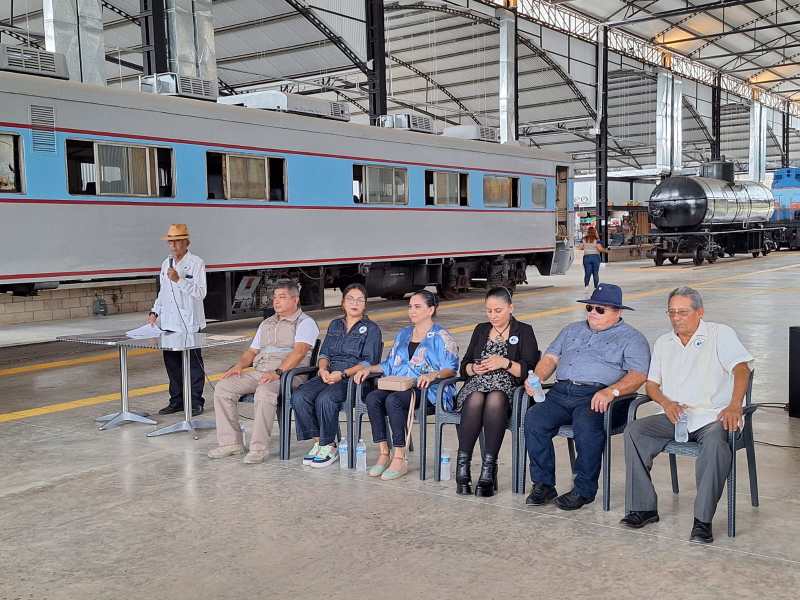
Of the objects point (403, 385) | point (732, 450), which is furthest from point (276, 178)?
point (732, 450)

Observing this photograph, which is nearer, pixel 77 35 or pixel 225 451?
pixel 225 451

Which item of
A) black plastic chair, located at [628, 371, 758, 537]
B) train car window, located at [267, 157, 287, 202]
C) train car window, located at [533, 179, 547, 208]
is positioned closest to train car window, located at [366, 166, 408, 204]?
train car window, located at [267, 157, 287, 202]

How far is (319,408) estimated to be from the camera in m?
5.77

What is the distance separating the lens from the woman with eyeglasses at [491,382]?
201 inches

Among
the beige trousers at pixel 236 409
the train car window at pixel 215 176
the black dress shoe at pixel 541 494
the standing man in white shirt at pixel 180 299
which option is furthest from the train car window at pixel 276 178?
the black dress shoe at pixel 541 494

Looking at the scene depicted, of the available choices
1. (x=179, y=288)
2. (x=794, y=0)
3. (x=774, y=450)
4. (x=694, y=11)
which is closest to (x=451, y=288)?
(x=179, y=288)

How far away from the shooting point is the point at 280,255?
1314 cm

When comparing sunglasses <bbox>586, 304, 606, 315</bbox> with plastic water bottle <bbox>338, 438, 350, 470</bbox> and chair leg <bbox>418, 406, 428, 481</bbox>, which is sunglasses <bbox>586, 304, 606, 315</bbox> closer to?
chair leg <bbox>418, 406, 428, 481</bbox>

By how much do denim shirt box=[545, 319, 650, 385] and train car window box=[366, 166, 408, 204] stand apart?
31.4 feet

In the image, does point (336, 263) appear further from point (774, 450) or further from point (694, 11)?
point (694, 11)

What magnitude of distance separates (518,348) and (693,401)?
112 cm

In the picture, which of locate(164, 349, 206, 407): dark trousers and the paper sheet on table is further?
locate(164, 349, 206, 407): dark trousers

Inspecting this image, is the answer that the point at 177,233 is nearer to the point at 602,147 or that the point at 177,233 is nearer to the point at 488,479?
the point at 488,479

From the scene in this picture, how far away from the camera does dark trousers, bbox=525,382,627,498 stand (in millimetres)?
4785
